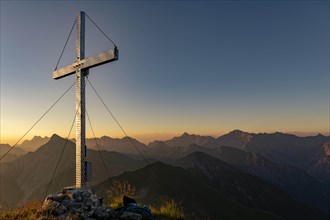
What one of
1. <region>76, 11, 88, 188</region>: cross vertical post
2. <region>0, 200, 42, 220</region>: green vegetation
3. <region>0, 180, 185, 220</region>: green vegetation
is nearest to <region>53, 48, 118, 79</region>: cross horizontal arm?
<region>76, 11, 88, 188</region>: cross vertical post

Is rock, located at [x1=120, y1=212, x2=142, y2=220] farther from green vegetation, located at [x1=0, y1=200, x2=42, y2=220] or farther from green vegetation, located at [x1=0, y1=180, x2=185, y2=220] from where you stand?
green vegetation, located at [x1=0, y1=200, x2=42, y2=220]

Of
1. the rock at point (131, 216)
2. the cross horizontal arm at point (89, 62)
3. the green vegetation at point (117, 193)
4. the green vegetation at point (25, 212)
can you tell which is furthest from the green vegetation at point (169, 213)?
the cross horizontal arm at point (89, 62)

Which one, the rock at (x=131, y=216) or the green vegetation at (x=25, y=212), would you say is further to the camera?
the rock at (x=131, y=216)

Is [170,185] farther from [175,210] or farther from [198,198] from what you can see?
[175,210]

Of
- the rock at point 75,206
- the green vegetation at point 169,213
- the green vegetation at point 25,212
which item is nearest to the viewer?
the green vegetation at point 25,212

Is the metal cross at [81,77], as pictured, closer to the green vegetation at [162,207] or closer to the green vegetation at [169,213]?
the green vegetation at [162,207]

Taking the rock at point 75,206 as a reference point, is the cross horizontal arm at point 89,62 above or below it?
above

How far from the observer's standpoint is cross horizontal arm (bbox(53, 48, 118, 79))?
10.7 metres

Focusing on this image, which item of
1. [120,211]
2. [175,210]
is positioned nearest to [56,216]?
[120,211]

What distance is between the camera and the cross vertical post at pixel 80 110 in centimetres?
1159

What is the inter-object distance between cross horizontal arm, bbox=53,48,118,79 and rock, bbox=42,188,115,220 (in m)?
4.46

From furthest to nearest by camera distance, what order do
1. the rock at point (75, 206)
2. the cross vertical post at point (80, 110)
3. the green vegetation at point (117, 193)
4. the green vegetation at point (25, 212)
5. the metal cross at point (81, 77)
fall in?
the green vegetation at point (117, 193), the cross vertical post at point (80, 110), the metal cross at point (81, 77), the rock at point (75, 206), the green vegetation at point (25, 212)

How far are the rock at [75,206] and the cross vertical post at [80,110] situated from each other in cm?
104

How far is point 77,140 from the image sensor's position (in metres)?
11.8
